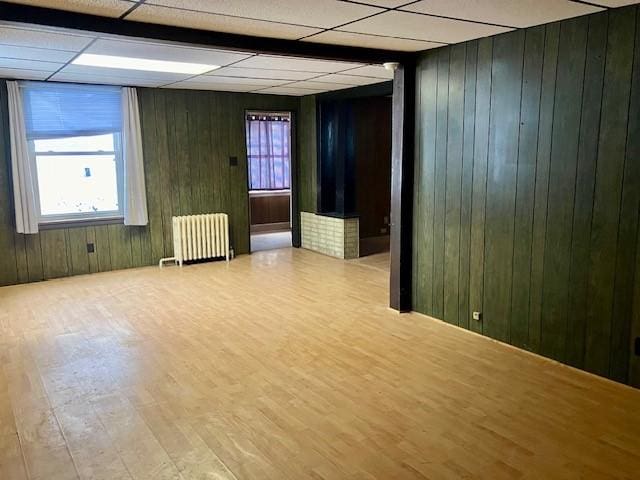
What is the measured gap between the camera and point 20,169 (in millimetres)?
5934

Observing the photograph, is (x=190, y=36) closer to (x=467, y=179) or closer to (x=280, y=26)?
(x=280, y=26)

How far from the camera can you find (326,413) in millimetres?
3014

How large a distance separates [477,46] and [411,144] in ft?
3.35

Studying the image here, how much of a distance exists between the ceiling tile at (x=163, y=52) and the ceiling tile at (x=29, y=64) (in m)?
0.84

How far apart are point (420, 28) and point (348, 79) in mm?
2480

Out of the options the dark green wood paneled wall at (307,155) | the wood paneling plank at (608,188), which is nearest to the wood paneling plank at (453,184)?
the wood paneling plank at (608,188)

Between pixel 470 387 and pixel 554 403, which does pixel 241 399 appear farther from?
pixel 554 403

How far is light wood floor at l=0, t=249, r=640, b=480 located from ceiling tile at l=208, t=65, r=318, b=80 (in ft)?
7.65

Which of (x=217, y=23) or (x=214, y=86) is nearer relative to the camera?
(x=217, y=23)

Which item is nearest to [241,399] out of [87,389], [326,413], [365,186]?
[326,413]

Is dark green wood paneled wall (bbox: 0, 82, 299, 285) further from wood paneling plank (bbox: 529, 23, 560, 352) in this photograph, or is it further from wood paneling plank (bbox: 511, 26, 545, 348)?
wood paneling plank (bbox: 529, 23, 560, 352)

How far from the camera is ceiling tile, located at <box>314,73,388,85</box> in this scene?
18.8ft

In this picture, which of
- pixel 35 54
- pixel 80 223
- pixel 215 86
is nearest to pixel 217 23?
pixel 35 54

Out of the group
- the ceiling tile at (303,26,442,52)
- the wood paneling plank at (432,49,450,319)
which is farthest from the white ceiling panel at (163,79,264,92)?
the wood paneling plank at (432,49,450,319)
